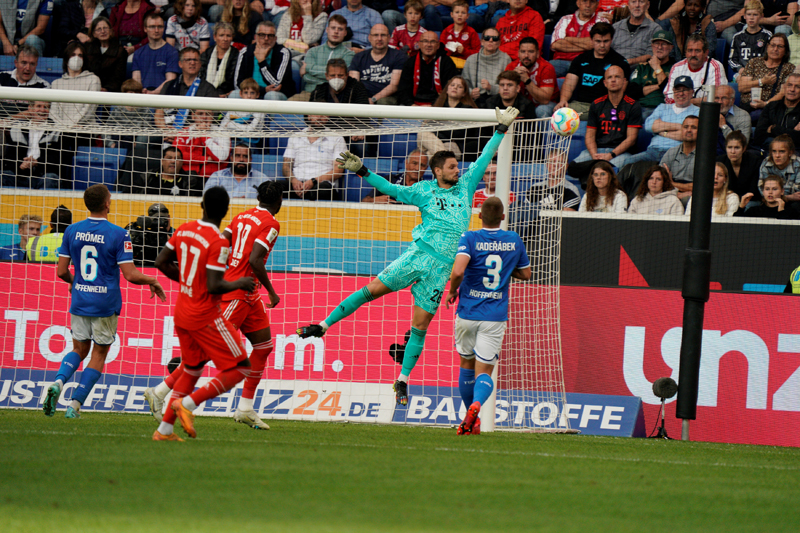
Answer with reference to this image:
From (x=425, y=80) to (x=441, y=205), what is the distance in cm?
580

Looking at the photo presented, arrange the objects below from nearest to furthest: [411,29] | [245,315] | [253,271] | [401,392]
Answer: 1. [253,271]
2. [245,315]
3. [401,392]
4. [411,29]

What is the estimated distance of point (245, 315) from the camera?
7523mm

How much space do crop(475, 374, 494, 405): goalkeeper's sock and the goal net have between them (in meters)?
1.25

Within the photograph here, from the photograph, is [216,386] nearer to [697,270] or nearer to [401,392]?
[401,392]

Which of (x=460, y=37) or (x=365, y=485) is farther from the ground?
(x=460, y=37)

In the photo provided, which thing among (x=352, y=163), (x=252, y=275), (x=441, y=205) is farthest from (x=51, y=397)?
(x=441, y=205)

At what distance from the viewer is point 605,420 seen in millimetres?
9445

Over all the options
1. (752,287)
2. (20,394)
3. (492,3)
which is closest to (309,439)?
(20,394)

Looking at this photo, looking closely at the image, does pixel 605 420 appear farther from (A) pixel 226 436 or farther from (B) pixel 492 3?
(B) pixel 492 3

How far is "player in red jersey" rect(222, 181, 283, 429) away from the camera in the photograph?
732 centimetres

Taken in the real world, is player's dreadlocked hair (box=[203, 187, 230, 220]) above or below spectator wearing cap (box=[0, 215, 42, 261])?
above

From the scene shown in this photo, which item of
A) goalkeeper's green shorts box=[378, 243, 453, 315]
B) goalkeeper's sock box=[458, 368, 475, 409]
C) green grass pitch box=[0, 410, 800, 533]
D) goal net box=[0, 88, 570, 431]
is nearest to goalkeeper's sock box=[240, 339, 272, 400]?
green grass pitch box=[0, 410, 800, 533]

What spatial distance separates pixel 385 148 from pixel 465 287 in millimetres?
5245

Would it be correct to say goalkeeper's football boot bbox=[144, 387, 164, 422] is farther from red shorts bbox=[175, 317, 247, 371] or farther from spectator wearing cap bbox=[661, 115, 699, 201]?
spectator wearing cap bbox=[661, 115, 699, 201]
